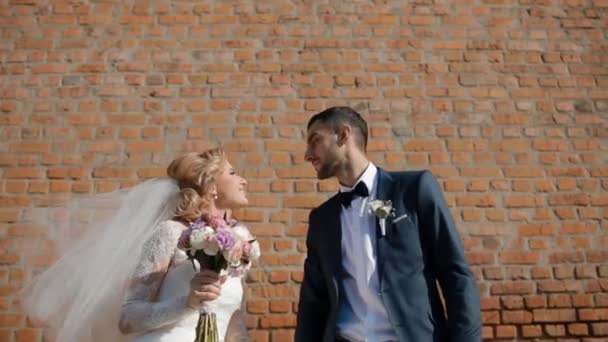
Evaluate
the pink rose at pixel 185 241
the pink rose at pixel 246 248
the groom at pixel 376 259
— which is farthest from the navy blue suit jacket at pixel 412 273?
the pink rose at pixel 185 241

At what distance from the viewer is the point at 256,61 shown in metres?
4.24

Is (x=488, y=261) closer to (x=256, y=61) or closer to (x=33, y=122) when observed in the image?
(x=256, y=61)

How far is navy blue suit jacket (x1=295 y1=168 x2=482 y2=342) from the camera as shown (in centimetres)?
229

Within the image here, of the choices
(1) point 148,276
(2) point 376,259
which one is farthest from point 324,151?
(1) point 148,276

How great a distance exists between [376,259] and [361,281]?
0.35ft

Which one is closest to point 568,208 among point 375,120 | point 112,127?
point 375,120

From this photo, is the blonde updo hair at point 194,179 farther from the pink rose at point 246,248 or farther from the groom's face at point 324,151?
the groom's face at point 324,151

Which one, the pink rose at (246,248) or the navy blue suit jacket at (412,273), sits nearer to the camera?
the navy blue suit jacket at (412,273)

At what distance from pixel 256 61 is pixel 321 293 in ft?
6.72

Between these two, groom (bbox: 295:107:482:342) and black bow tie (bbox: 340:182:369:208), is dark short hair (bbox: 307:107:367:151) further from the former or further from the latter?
black bow tie (bbox: 340:182:369:208)

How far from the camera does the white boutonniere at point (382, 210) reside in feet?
7.91

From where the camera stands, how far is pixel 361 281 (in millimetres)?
2455

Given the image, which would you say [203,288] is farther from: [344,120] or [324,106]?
[324,106]

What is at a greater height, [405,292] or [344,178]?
[344,178]
